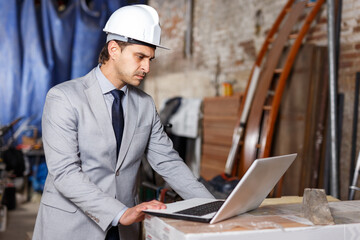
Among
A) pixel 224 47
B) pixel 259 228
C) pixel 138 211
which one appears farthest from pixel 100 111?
pixel 224 47

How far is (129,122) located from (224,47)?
4.04 m

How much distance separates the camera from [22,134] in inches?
249

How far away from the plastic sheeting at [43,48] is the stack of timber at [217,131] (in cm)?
208

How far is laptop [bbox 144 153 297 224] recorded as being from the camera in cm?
132

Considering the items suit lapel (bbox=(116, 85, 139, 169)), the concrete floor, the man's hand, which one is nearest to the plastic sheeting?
the concrete floor

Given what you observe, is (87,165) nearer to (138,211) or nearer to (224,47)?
(138,211)

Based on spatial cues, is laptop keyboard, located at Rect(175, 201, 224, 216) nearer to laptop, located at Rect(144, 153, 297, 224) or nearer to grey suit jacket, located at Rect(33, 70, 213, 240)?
laptop, located at Rect(144, 153, 297, 224)

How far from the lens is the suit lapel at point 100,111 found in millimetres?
1729

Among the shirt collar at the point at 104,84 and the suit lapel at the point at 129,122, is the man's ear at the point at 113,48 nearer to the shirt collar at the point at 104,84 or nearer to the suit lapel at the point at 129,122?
the shirt collar at the point at 104,84

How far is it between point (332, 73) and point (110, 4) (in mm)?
3536

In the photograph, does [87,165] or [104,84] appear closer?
[87,165]

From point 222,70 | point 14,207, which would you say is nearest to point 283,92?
point 222,70

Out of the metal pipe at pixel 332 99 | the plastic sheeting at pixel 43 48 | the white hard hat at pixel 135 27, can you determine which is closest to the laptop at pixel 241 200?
the white hard hat at pixel 135 27

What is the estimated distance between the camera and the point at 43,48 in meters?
6.32
